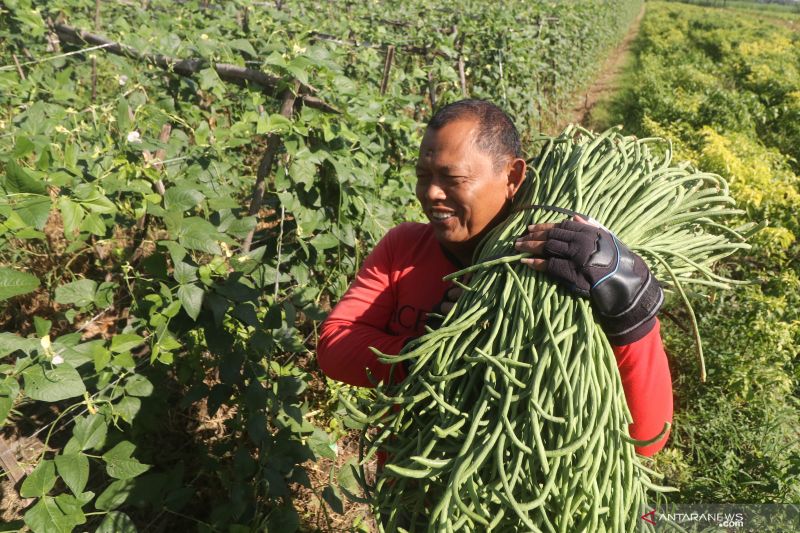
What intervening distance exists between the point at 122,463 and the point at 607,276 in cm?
123

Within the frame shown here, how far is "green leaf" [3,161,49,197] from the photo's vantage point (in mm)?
1160

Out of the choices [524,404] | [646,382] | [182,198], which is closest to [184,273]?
[182,198]

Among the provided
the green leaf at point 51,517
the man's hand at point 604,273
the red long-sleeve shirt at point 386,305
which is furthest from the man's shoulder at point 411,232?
the green leaf at point 51,517

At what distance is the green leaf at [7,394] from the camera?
107cm

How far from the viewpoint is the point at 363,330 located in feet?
4.26

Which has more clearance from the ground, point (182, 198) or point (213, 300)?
point (182, 198)

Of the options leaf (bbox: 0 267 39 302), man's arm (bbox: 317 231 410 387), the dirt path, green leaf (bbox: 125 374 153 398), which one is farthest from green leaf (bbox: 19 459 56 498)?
the dirt path

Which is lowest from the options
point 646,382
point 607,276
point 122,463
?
point 122,463

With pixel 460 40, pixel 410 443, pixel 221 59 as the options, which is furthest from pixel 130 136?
pixel 460 40

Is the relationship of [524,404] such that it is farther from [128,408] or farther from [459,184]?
Answer: [128,408]

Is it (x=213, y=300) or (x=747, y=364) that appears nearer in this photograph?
(x=213, y=300)

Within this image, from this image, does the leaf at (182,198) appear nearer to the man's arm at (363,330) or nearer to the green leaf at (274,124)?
the green leaf at (274,124)

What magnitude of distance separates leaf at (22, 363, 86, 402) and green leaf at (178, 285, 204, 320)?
317 mm

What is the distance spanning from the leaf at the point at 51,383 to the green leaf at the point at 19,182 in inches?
14.9
